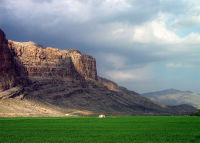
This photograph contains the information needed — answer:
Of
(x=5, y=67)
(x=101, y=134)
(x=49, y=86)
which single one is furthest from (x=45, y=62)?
(x=101, y=134)

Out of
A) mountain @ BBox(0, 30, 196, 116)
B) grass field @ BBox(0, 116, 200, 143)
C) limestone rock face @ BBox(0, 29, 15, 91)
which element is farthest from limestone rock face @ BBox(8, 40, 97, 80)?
grass field @ BBox(0, 116, 200, 143)

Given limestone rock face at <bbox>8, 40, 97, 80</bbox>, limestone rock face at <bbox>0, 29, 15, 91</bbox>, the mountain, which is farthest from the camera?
limestone rock face at <bbox>8, 40, 97, 80</bbox>

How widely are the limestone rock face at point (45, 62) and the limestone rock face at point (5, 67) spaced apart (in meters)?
13.1

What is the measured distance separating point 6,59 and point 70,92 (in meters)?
36.8

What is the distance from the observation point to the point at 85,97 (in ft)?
472

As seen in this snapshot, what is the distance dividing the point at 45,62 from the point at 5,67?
105 feet

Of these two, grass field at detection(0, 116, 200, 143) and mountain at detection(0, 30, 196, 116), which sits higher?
mountain at detection(0, 30, 196, 116)

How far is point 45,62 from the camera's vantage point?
143 metres

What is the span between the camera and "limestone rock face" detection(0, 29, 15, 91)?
109 metres

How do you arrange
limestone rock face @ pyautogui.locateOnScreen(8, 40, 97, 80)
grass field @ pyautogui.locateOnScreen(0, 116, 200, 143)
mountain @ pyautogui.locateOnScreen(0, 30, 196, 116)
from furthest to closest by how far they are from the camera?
limestone rock face @ pyautogui.locateOnScreen(8, 40, 97, 80), mountain @ pyautogui.locateOnScreen(0, 30, 196, 116), grass field @ pyautogui.locateOnScreen(0, 116, 200, 143)

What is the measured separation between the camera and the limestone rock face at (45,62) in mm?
133750

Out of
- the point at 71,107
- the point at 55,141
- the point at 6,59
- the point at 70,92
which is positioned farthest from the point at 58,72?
the point at 55,141

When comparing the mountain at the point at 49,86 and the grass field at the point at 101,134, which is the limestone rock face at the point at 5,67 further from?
the grass field at the point at 101,134

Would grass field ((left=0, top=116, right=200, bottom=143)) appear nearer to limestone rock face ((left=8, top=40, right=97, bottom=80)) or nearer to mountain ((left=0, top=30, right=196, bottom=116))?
mountain ((left=0, top=30, right=196, bottom=116))
